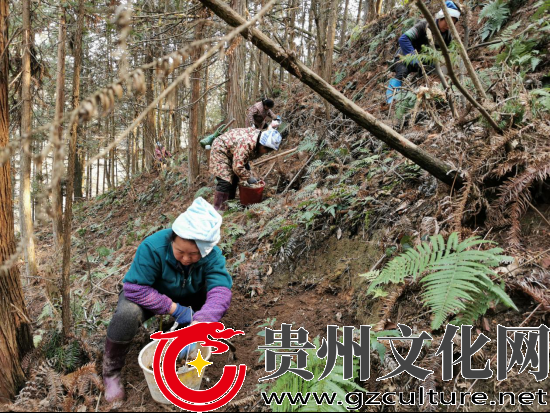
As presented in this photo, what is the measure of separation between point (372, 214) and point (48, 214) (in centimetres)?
297

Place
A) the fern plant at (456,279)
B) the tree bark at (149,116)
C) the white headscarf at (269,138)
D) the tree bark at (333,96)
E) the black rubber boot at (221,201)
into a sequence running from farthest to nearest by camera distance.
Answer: the tree bark at (149,116), the black rubber boot at (221,201), the white headscarf at (269,138), the tree bark at (333,96), the fern plant at (456,279)

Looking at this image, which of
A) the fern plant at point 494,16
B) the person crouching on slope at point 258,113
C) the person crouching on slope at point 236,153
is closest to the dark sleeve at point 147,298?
the person crouching on slope at point 236,153

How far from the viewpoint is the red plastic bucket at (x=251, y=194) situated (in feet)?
20.8

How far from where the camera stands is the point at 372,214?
3756 mm

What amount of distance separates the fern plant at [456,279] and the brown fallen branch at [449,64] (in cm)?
101

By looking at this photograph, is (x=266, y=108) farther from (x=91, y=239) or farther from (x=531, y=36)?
(x=91, y=239)

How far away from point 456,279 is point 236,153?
15.0 ft

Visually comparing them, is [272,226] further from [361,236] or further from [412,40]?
[412,40]

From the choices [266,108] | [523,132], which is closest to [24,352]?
[523,132]

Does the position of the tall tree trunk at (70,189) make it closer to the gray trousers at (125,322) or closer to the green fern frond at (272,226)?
the gray trousers at (125,322)

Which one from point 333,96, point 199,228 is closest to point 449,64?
point 333,96

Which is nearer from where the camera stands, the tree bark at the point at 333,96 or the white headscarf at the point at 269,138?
the tree bark at the point at 333,96

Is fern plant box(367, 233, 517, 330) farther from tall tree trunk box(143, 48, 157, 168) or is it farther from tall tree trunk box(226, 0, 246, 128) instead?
tall tree trunk box(143, 48, 157, 168)

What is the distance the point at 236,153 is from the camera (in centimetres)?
612
